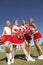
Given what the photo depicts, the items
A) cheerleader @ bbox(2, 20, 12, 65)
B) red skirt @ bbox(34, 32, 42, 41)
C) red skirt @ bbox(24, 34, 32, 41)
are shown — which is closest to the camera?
cheerleader @ bbox(2, 20, 12, 65)

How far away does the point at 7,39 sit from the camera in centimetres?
1434

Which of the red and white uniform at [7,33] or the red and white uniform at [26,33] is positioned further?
the red and white uniform at [26,33]

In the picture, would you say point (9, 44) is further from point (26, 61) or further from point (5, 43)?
point (26, 61)

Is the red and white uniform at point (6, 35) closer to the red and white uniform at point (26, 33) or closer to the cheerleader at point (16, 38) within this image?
the cheerleader at point (16, 38)

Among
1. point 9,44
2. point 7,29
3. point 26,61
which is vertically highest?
point 7,29

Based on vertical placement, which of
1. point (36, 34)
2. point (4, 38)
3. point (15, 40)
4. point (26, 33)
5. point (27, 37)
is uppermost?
point (26, 33)

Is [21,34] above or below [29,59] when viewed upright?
above

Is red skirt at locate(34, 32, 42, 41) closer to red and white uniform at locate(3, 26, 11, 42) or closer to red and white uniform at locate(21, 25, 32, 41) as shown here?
red and white uniform at locate(21, 25, 32, 41)

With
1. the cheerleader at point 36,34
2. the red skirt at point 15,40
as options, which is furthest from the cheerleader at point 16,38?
the cheerleader at point 36,34

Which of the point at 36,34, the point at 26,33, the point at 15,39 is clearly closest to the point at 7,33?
the point at 15,39

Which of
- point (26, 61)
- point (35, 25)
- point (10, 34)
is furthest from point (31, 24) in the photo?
point (26, 61)

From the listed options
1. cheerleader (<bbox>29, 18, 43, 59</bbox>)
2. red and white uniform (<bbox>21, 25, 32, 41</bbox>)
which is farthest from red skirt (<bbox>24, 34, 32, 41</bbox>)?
cheerleader (<bbox>29, 18, 43, 59</bbox>)

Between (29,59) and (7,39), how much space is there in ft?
6.23

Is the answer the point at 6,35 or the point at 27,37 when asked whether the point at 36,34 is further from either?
the point at 6,35
